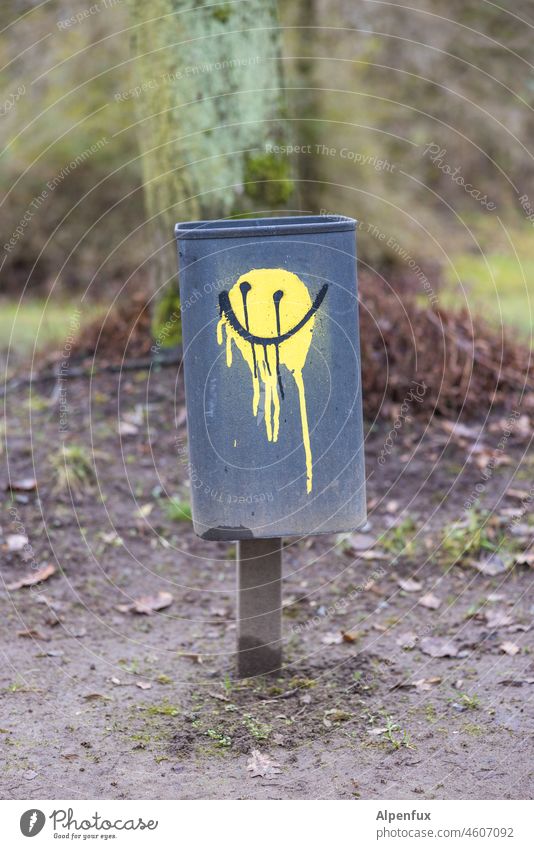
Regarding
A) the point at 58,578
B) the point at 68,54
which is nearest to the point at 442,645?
the point at 58,578

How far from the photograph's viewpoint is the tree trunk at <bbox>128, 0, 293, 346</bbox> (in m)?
5.11

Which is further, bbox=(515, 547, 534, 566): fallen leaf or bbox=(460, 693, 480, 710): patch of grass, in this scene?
bbox=(515, 547, 534, 566): fallen leaf

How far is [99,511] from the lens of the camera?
477 cm

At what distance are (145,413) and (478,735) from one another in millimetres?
2873

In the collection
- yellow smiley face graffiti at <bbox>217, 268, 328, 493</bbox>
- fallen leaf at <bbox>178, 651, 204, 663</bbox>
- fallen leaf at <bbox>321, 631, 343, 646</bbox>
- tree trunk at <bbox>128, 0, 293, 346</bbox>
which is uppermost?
tree trunk at <bbox>128, 0, 293, 346</bbox>

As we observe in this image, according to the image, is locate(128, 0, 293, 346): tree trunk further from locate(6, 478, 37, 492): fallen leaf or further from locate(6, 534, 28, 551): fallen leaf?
locate(6, 534, 28, 551): fallen leaf

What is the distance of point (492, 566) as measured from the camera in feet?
14.3

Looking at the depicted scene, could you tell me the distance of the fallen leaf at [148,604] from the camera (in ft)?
13.9

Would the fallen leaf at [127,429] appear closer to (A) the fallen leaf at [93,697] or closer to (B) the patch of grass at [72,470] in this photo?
(B) the patch of grass at [72,470]

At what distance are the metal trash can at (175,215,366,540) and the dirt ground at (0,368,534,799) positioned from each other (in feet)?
2.40

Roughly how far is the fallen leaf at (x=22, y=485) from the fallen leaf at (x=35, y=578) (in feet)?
1.91

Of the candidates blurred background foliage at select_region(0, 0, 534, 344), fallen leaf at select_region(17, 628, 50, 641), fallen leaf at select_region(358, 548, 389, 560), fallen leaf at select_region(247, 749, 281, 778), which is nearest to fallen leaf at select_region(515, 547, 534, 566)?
fallen leaf at select_region(358, 548, 389, 560)

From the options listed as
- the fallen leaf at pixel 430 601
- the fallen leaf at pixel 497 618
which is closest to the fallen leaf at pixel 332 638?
the fallen leaf at pixel 430 601

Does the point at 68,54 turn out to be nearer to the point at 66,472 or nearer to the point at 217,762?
the point at 66,472
